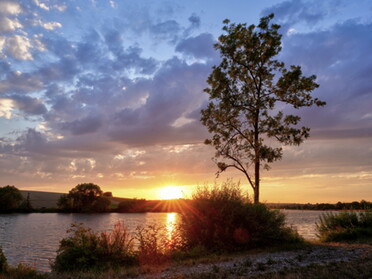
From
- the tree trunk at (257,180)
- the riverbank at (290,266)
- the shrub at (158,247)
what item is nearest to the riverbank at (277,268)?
the riverbank at (290,266)

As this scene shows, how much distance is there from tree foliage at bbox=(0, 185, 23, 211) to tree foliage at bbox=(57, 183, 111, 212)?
42.4 feet

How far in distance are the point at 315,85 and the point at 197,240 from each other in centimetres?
1253

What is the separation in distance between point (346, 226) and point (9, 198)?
102487 mm

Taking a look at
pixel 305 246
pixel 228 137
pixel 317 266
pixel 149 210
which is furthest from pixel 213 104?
pixel 149 210

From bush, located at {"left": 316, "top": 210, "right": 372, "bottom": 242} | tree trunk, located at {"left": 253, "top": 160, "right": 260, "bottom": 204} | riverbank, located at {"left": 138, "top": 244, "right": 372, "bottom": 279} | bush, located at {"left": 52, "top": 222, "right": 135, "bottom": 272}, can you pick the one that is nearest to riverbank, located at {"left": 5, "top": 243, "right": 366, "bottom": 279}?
riverbank, located at {"left": 138, "top": 244, "right": 372, "bottom": 279}

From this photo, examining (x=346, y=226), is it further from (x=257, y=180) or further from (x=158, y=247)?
(x=158, y=247)

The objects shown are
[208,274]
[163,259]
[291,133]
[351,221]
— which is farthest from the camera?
[291,133]

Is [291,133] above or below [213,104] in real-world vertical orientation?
below

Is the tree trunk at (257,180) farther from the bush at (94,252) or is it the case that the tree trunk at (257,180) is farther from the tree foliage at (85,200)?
the tree foliage at (85,200)

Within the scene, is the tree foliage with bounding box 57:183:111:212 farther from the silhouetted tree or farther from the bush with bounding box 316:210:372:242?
the bush with bounding box 316:210:372:242

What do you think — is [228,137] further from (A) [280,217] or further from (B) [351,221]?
(B) [351,221]

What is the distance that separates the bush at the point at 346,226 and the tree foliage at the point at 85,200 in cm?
9015

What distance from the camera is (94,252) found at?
13211 millimetres

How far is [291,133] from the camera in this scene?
65.4 feet
